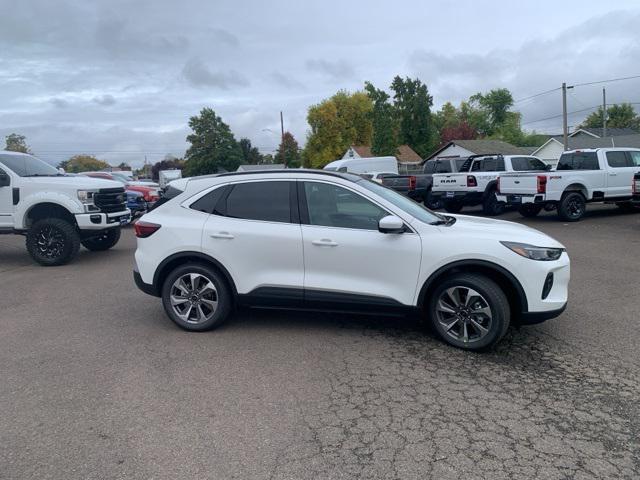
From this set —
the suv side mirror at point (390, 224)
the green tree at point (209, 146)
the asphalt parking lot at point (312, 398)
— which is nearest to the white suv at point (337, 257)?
the suv side mirror at point (390, 224)

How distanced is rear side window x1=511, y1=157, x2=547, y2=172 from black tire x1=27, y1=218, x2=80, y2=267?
45.2ft

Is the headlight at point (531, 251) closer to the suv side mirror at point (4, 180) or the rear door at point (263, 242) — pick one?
the rear door at point (263, 242)

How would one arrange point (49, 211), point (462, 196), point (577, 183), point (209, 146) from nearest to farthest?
point (49, 211)
point (577, 183)
point (462, 196)
point (209, 146)

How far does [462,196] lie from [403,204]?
1273 cm

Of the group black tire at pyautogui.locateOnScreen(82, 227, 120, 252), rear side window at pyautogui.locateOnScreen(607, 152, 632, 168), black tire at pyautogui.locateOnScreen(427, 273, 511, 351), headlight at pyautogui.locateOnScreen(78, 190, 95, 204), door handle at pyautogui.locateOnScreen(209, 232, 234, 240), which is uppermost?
rear side window at pyautogui.locateOnScreen(607, 152, 632, 168)

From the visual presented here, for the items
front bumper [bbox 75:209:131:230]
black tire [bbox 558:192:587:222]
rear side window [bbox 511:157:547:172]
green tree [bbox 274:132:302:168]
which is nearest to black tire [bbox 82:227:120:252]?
front bumper [bbox 75:209:131:230]

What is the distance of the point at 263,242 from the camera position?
17.4 feet

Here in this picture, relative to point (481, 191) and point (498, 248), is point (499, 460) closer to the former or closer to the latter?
point (498, 248)

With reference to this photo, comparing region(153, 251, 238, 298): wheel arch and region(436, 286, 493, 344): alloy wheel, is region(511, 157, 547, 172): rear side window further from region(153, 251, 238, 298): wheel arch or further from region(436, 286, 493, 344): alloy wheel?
region(153, 251, 238, 298): wheel arch

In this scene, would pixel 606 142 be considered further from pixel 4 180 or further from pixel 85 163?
pixel 85 163

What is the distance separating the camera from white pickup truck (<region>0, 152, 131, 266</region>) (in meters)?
9.70

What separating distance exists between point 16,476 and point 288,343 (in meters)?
2.63

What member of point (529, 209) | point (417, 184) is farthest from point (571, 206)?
point (417, 184)

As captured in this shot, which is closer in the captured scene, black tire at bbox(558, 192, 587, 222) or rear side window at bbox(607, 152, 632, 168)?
black tire at bbox(558, 192, 587, 222)
